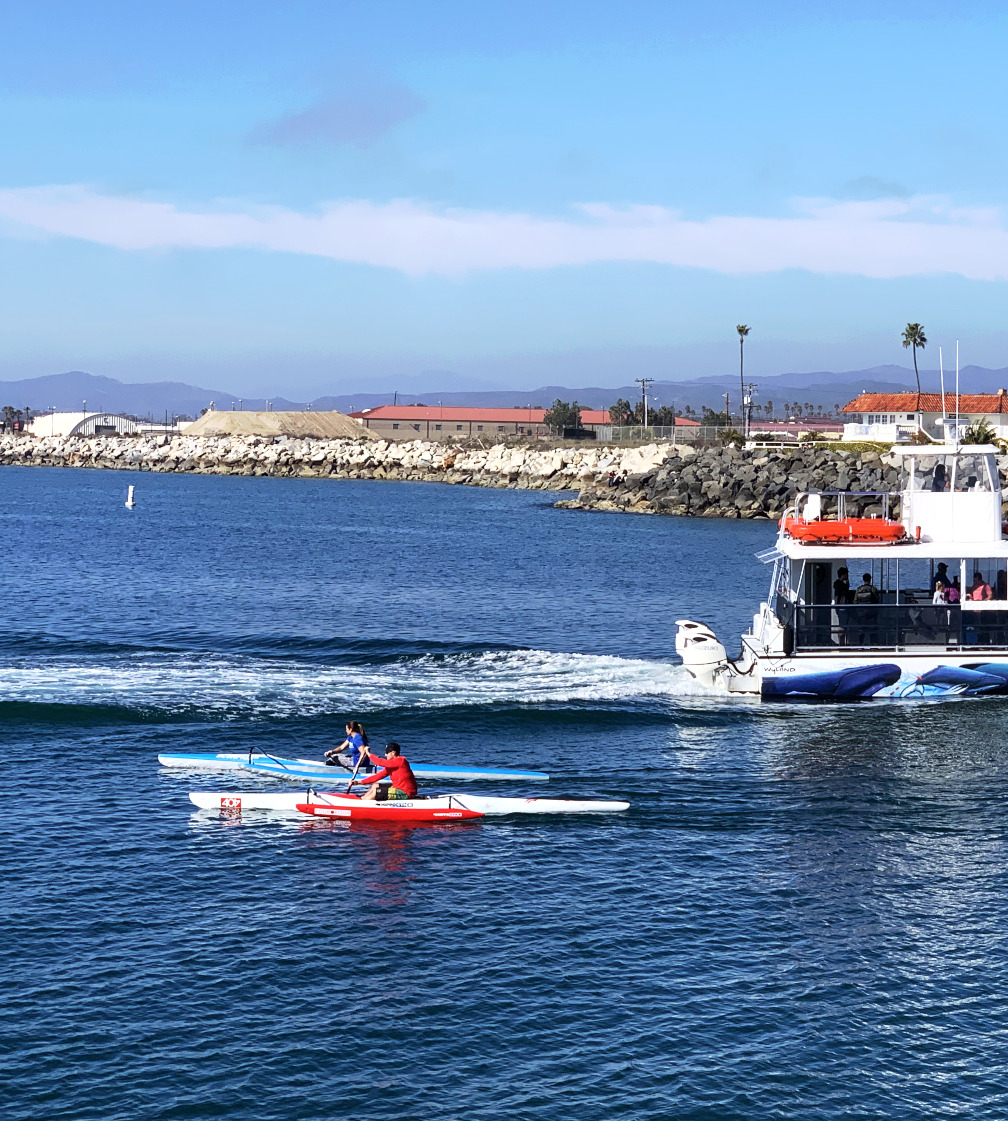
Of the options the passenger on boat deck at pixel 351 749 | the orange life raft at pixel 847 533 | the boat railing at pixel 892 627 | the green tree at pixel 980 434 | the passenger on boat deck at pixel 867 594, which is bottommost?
the passenger on boat deck at pixel 351 749

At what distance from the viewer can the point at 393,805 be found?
2825 centimetres

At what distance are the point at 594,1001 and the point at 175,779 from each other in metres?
14.3

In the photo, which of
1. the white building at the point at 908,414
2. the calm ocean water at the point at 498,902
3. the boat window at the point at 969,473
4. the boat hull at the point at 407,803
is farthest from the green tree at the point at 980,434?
the boat hull at the point at 407,803

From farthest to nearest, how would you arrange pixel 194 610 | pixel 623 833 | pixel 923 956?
1. pixel 194 610
2. pixel 623 833
3. pixel 923 956

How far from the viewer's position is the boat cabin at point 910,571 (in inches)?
1490

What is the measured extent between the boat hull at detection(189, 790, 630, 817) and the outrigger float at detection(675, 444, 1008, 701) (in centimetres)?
1096

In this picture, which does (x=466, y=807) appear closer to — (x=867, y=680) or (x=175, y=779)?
(x=175, y=779)

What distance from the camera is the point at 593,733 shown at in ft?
117

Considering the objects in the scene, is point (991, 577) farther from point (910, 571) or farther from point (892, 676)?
point (892, 676)

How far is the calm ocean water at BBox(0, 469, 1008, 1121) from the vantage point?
18109mm

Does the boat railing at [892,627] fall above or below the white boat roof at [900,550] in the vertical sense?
below

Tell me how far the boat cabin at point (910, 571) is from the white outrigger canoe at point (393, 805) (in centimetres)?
1174

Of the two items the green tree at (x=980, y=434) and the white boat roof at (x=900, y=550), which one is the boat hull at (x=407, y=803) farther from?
Answer: the green tree at (x=980, y=434)

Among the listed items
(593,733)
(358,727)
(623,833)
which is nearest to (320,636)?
(593,733)
